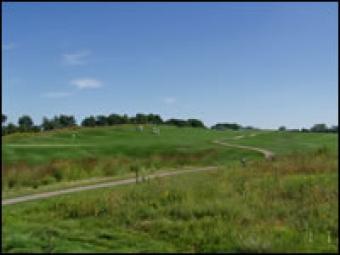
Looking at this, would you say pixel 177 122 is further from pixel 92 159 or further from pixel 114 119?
pixel 92 159

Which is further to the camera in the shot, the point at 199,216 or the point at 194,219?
the point at 199,216

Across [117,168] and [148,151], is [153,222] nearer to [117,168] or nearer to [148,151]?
[117,168]

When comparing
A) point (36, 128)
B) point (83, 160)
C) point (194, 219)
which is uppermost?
point (36, 128)

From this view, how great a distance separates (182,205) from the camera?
14.6 metres

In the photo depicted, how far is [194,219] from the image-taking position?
13.4 meters

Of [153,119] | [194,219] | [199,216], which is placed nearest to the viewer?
[194,219]

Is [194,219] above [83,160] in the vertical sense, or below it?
below

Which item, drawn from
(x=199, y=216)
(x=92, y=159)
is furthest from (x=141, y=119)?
(x=199, y=216)

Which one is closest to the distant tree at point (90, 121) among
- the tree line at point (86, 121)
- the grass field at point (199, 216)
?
the tree line at point (86, 121)

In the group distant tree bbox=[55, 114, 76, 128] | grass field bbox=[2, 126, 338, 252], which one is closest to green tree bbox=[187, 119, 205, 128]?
distant tree bbox=[55, 114, 76, 128]

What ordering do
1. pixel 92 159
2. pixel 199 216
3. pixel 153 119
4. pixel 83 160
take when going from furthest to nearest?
pixel 153 119 < pixel 92 159 < pixel 83 160 < pixel 199 216

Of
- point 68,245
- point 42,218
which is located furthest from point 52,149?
point 68,245

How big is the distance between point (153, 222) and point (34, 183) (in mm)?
12569

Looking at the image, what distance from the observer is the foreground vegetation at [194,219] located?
1077 cm
